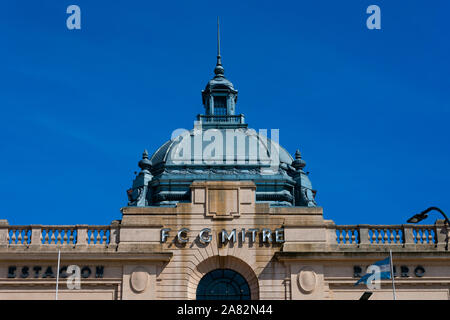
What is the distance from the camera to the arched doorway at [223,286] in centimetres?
4147

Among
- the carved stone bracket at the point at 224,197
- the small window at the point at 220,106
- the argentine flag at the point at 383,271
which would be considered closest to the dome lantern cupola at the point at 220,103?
the small window at the point at 220,106

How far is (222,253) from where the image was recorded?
41.4 m

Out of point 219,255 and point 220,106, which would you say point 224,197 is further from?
point 220,106

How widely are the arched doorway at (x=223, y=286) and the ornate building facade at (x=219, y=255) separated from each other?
5 centimetres

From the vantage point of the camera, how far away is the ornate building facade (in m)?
40.6

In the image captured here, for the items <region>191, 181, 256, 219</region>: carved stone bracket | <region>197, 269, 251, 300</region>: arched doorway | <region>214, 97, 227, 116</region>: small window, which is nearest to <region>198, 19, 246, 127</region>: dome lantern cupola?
<region>214, 97, 227, 116</region>: small window

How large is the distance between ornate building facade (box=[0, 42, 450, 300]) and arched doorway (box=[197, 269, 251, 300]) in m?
0.05

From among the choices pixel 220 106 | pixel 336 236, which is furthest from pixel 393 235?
pixel 220 106

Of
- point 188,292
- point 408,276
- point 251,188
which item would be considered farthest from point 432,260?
point 188,292

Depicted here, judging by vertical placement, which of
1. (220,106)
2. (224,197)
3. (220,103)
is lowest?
(224,197)

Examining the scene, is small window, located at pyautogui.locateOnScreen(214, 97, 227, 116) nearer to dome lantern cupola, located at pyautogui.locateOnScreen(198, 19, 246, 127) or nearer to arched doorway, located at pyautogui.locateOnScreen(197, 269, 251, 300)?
dome lantern cupola, located at pyautogui.locateOnScreen(198, 19, 246, 127)

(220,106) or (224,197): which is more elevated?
(220,106)

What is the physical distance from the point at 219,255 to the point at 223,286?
1.77m
